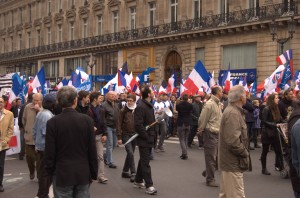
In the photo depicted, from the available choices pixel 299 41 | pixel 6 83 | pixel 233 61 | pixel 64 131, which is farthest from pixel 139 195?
pixel 233 61

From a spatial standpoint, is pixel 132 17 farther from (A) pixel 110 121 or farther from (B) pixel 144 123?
(B) pixel 144 123

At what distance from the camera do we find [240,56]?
29.5 metres

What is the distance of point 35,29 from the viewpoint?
55562 millimetres

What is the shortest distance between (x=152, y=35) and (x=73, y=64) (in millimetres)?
13509

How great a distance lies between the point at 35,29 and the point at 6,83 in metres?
40.9

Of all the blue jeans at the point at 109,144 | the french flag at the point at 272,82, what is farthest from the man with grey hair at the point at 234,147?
the french flag at the point at 272,82

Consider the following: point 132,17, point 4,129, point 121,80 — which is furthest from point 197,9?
point 4,129

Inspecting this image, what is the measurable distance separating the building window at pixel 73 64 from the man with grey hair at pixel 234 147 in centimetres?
3951

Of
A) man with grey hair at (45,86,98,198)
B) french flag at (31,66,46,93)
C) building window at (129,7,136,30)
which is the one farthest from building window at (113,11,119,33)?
man with grey hair at (45,86,98,198)

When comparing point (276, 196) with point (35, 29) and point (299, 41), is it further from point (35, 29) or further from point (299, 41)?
point (35, 29)

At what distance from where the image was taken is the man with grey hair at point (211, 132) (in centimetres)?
888

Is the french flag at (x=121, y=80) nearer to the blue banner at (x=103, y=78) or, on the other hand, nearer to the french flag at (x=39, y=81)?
the french flag at (x=39, y=81)

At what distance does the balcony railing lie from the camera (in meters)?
26.6

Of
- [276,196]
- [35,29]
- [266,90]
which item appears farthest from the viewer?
[35,29]
